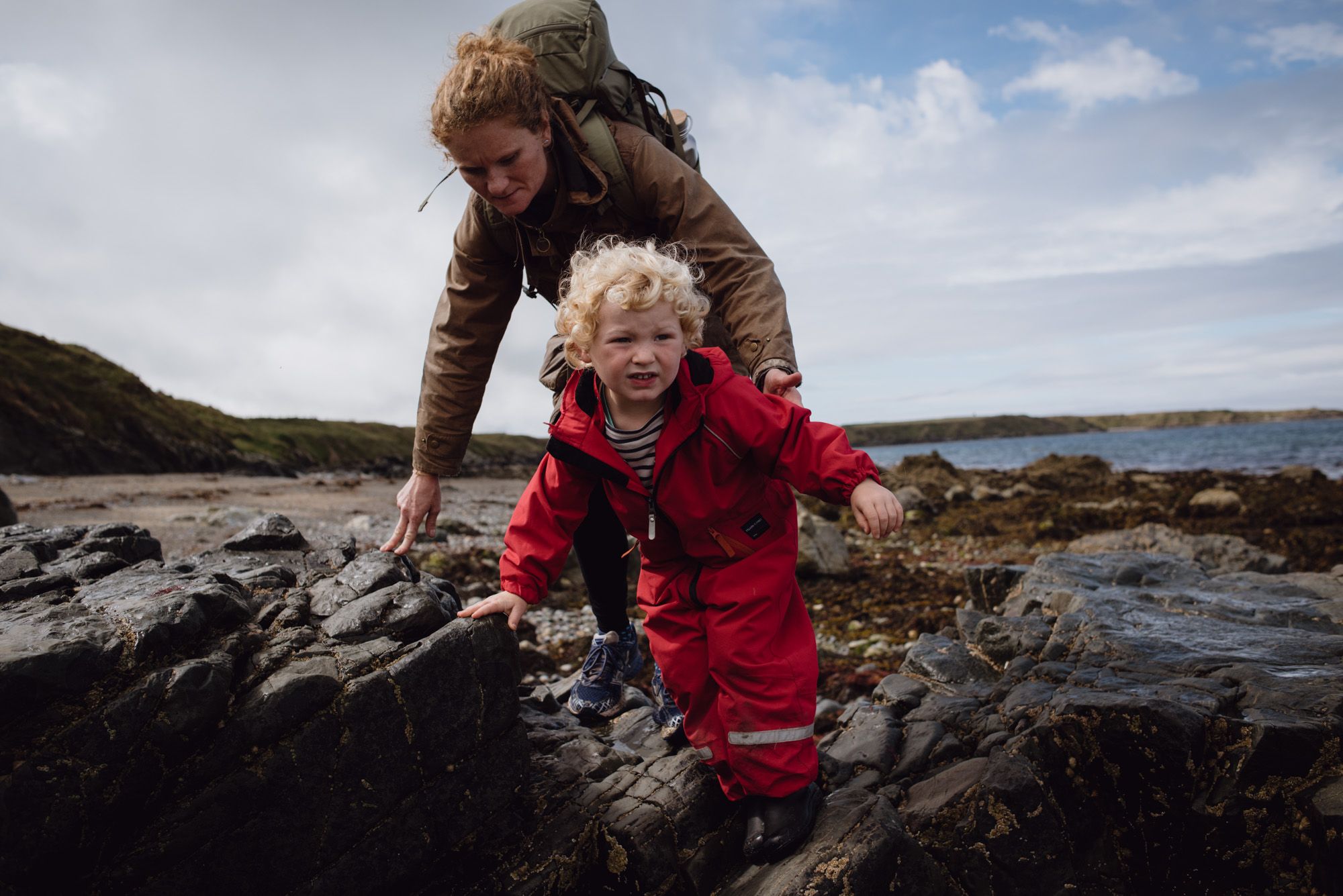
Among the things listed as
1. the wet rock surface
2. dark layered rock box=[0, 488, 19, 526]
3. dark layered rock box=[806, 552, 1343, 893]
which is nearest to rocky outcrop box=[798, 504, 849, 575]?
the wet rock surface

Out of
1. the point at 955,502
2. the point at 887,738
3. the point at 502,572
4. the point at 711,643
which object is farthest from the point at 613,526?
the point at 955,502

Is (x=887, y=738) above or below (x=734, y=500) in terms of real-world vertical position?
below

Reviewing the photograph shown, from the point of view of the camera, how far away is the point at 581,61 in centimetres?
395

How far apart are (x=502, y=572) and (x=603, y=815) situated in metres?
1.22

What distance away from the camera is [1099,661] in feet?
14.5

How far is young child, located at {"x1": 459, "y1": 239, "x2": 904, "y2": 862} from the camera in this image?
3232mm

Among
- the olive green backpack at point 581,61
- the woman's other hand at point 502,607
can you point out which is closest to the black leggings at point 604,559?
the woman's other hand at point 502,607

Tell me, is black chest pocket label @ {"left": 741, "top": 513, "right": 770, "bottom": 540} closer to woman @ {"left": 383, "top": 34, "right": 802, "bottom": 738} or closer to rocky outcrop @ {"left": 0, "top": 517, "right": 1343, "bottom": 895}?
woman @ {"left": 383, "top": 34, "right": 802, "bottom": 738}

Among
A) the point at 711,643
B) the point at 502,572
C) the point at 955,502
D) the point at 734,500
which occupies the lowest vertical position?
the point at 955,502

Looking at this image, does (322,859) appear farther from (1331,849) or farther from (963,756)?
(1331,849)

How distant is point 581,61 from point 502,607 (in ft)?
9.35

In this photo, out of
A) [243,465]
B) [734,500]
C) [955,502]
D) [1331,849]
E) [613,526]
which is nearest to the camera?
[1331,849]

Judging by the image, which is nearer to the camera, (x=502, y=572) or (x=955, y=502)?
(x=502, y=572)

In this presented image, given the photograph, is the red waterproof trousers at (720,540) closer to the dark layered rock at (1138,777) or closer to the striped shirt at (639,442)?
the striped shirt at (639,442)
